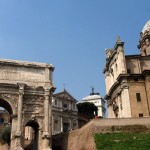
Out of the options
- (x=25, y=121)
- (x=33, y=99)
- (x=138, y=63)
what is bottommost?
(x=25, y=121)

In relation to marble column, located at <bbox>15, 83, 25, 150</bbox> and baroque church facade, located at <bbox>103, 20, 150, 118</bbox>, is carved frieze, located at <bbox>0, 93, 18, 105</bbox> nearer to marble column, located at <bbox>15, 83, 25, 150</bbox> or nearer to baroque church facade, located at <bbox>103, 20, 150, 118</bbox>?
marble column, located at <bbox>15, 83, 25, 150</bbox>

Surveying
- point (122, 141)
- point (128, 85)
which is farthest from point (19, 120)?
point (128, 85)

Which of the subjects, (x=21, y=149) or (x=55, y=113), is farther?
(x=55, y=113)

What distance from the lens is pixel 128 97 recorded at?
38844mm

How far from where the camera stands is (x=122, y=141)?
27109 mm

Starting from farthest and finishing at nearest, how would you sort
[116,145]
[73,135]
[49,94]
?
1. [49,94]
2. [73,135]
3. [116,145]

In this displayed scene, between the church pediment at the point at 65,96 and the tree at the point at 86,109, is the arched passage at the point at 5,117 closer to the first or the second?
the church pediment at the point at 65,96

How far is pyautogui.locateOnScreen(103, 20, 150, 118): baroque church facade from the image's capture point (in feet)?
126

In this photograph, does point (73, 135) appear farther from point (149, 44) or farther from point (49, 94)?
point (149, 44)

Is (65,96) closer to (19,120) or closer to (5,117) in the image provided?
(5,117)

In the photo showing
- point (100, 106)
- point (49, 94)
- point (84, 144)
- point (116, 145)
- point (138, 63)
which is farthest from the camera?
point (100, 106)

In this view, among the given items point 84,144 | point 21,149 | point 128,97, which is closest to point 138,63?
point 128,97

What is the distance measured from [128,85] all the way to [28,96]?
13952 millimetres

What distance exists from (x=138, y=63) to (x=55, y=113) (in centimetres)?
2176
